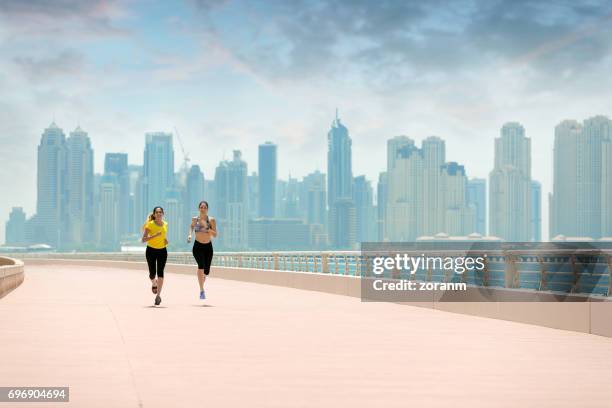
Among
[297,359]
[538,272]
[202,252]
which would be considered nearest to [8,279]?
[202,252]

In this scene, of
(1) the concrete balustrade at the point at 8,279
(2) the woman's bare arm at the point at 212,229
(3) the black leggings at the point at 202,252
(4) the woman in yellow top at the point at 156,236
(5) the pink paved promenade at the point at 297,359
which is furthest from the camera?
(1) the concrete balustrade at the point at 8,279

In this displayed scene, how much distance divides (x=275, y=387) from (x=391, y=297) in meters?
17.2

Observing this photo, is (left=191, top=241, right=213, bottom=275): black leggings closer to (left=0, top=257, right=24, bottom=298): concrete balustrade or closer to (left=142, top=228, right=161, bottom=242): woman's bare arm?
(left=142, top=228, right=161, bottom=242): woman's bare arm

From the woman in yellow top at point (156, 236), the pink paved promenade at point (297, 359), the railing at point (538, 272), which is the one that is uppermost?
the woman in yellow top at point (156, 236)

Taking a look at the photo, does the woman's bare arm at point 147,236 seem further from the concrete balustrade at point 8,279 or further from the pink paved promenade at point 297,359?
the concrete balustrade at point 8,279

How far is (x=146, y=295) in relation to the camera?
3047 cm

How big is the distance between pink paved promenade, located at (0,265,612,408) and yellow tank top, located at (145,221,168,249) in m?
1.60

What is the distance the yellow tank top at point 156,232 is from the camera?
22792 mm

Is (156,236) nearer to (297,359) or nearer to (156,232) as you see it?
(156,232)

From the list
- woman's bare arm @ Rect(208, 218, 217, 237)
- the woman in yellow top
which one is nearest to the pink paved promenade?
the woman in yellow top

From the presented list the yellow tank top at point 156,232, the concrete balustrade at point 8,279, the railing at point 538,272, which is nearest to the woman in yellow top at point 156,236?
the yellow tank top at point 156,232

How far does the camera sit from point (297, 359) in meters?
12.8

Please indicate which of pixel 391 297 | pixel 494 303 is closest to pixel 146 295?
pixel 391 297

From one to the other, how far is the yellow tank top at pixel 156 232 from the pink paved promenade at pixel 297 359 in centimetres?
160
